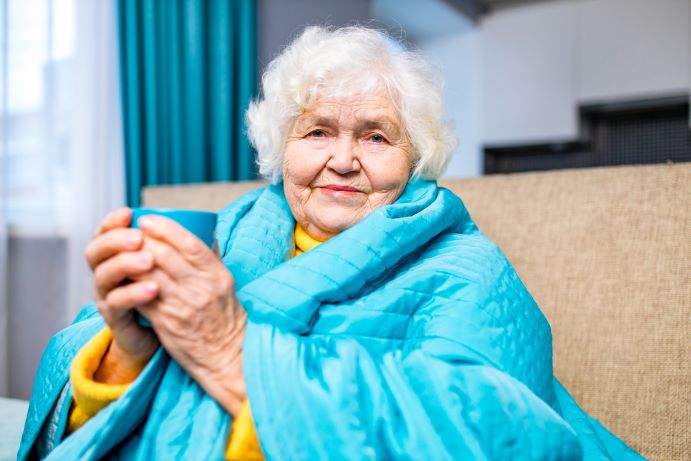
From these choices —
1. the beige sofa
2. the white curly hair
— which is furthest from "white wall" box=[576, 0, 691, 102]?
the white curly hair

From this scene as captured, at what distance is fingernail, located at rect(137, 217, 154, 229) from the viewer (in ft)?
2.12

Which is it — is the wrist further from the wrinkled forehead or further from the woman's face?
the wrinkled forehead

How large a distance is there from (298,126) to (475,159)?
3083 millimetres

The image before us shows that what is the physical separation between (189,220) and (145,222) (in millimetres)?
50

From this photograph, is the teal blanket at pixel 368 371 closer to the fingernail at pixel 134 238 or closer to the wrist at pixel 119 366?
the wrist at pixel 119 366

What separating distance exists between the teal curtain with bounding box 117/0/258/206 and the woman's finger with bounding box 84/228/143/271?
1.40m

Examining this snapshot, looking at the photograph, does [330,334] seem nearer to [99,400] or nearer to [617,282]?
[99,400]

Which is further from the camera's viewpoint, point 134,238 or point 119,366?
point 119,366

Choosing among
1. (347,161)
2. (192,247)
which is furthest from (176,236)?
(347,161)

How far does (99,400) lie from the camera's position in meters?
0.72

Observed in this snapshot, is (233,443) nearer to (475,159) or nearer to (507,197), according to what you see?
(507,197)

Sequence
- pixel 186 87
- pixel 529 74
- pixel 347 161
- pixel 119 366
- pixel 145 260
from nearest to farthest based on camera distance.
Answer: pixel 145 260
pixel 119 366
pixel 347 161
pixel 186 87
pixel 529 74

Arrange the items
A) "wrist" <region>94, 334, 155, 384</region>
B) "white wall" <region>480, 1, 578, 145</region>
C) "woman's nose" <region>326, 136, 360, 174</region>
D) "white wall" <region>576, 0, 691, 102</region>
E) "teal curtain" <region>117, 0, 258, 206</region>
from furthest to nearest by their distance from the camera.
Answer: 1. "white wall" <region>480, 1, 578, 145</region>
2. "white wall" <region>576, 0, 691, 102</region>
3. "teal curtain" <region>117, 0, 258, 206</region>
4. "woman's nose" <region>326, 136, 360, 174</region>
5. "wrist" <region>94, 334, 155, 384</region>

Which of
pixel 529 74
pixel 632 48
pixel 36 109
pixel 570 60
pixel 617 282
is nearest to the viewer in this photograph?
pixel 617 282
